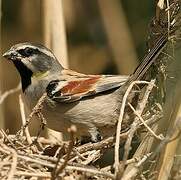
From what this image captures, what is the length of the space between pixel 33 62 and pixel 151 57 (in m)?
1.00

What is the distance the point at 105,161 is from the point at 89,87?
1.29 meters

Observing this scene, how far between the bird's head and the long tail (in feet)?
2.22

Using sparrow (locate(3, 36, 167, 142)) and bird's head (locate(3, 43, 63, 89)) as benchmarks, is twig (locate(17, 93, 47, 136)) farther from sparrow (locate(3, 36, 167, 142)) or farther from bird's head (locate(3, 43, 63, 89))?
bird's head (locate(3, 43, 63, 89))

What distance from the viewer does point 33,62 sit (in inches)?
154

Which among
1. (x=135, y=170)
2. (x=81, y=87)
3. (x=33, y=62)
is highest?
(x=33, y=62)

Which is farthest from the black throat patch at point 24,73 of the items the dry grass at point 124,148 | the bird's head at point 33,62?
the dry grass at point 124,148

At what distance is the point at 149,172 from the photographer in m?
2.52

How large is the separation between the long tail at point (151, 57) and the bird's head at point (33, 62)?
2.22 feet

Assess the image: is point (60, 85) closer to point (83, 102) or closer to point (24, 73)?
point (83, 102)

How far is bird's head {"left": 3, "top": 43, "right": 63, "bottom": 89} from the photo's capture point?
382 centimetres

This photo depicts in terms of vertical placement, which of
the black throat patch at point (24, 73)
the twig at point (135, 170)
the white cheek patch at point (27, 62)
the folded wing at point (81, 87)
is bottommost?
the twig at point (135, 170)

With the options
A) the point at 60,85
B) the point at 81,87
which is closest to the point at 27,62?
the point at 60,85

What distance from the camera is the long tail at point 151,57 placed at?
117 inches

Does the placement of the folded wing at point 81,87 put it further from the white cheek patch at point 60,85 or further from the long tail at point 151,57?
the long tail at point 151,57
